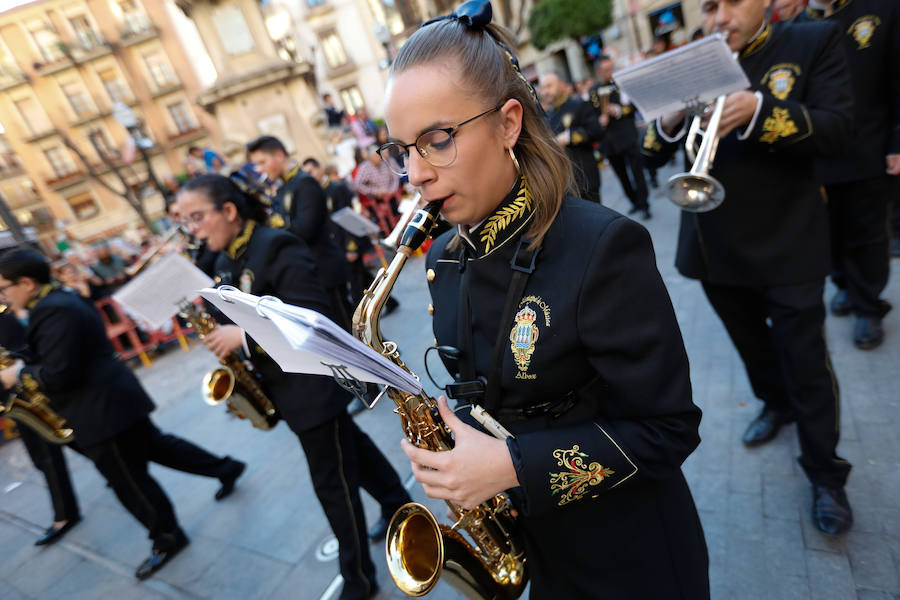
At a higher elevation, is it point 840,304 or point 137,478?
point 137,478

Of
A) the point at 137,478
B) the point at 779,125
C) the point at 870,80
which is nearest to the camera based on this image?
the point at 779,125

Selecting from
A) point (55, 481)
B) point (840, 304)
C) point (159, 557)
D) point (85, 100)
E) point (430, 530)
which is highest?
point (85, 100)

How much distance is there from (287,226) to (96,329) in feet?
6.39

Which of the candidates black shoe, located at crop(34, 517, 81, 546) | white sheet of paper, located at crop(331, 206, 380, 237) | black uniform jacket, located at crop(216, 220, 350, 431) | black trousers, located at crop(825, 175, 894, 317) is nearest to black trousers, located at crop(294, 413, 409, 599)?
black uniform jacket, located at crop(216, 220, 350, 431)

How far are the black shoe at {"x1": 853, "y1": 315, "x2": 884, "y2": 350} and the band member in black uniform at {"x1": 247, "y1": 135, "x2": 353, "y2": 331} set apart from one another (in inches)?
173

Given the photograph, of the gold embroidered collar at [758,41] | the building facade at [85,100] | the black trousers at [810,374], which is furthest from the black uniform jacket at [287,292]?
the building facade at [85,100]

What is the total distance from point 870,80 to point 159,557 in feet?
20.9

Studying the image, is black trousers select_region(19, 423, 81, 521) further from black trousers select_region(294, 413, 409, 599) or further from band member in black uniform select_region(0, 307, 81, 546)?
black trousers select_region(294, 413, 409, 599)

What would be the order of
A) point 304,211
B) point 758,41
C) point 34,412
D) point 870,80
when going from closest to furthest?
1. point 758,41
2. point 870,80
3. point 34,412
4. point 304,211

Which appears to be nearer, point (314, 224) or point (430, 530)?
point (430, 530)

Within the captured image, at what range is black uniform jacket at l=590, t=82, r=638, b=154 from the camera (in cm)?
719

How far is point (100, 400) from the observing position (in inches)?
136

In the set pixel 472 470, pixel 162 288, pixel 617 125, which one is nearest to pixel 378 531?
pixel 162 288

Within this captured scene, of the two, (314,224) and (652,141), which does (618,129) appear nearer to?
(314,224)
